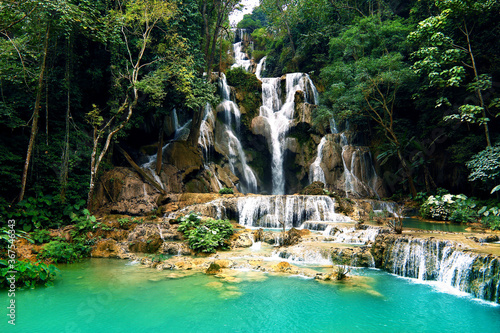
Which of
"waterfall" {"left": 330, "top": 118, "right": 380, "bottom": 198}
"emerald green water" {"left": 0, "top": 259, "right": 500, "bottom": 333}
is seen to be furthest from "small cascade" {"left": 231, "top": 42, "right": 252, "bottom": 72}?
"emerald green water" {"left": 0, "top": 259, "right": 500, "bottom": 333}

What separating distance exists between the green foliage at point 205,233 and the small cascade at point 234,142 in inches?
359

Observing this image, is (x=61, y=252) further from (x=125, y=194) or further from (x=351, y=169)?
(x=351, y=169)

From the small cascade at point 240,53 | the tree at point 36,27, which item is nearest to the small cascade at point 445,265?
the tree at point 36,27

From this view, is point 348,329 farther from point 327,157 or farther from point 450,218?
point 327,157

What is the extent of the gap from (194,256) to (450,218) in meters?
10.6

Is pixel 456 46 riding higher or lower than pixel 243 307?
higher

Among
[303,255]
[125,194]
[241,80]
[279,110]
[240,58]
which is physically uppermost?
[240,58]

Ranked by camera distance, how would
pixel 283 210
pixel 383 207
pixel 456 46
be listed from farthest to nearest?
pixel 383 207
pixel 283 210
pixel 456 46

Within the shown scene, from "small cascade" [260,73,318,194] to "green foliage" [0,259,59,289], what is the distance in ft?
51.2

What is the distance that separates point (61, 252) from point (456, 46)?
55.3ft

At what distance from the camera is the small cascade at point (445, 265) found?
5043 millimetres

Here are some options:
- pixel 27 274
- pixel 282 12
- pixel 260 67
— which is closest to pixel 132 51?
pixel 27 274

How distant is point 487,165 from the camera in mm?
10641

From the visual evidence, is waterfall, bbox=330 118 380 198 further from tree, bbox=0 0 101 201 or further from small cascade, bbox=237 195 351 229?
tree, bbox=0 0 101 201
